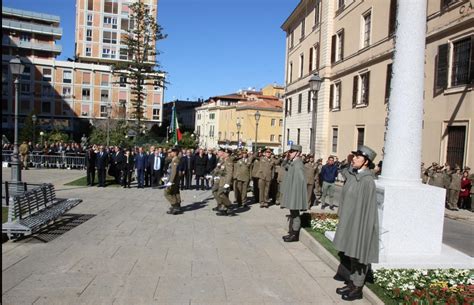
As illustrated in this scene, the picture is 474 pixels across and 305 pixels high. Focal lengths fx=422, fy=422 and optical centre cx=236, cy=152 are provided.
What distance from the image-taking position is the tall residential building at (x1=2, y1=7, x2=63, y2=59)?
73.8 m

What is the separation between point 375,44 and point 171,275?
23249 mm

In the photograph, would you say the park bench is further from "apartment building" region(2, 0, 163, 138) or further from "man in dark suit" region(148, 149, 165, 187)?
"apartment building" region(2, 0, 163, 138)

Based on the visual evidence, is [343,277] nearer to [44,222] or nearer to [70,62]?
[44,222]

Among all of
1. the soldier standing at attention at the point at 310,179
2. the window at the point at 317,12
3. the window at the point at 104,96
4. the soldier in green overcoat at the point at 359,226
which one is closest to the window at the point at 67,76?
the window at the point at 104,96

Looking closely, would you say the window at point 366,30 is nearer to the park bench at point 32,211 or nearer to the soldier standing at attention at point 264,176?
the soldier standing at attention at point 264,176

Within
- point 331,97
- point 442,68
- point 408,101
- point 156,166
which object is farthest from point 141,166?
point 331,97

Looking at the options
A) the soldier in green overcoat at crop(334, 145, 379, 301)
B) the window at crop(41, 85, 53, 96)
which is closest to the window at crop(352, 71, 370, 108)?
the soldier in green overcoat at crop(334, 145, 379, 301)

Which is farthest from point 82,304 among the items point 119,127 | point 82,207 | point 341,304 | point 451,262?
point 119,127

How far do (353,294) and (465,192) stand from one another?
1358 cm

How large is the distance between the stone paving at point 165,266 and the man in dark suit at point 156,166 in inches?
307

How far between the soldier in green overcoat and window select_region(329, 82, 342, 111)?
27020 millimetres

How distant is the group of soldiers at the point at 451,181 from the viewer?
16578 millimetres

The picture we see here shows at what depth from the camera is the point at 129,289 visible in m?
5.80

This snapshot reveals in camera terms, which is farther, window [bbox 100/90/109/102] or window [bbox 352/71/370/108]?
window [bbox 100/90/109/102]
